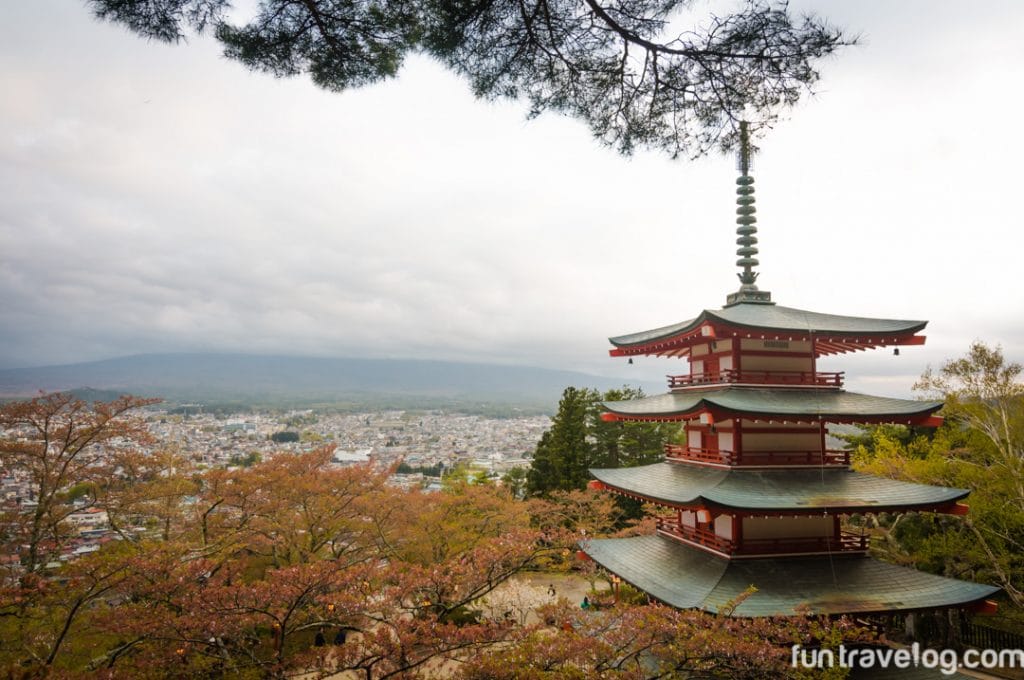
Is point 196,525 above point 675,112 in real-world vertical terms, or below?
below

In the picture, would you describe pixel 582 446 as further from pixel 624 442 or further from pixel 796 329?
pixel 796 329

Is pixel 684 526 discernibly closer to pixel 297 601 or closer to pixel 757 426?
pixel 757 426

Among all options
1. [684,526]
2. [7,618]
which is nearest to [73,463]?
[7,618]

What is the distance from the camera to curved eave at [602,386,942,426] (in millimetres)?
9273

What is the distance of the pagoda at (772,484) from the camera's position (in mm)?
8664

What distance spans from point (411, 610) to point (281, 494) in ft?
31.1

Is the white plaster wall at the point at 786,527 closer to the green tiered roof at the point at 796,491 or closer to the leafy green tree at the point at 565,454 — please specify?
the green tiered roof at the point at 796,491

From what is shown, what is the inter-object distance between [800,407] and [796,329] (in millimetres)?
1396

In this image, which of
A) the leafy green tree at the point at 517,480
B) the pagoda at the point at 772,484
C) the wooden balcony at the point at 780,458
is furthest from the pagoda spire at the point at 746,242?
the leafy green tree at the point at 517,480

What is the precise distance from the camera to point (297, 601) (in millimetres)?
6922

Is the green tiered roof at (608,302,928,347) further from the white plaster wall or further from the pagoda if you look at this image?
the white plaster wall

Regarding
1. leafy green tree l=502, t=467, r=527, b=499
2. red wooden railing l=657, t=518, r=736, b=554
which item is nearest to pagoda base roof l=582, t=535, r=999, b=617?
red wooden railing l=657, t=518, r=736, b=554

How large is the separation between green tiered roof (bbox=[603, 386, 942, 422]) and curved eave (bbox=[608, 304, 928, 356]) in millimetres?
1035

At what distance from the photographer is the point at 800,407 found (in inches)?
378
